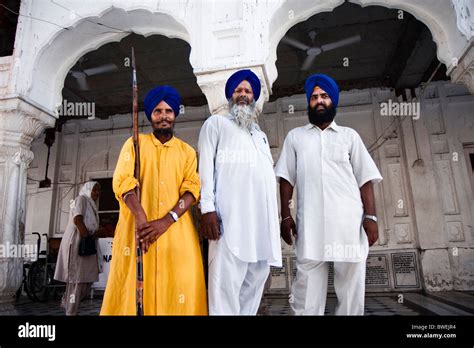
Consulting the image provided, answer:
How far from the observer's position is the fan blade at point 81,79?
5.75 m

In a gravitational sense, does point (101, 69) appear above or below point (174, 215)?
above

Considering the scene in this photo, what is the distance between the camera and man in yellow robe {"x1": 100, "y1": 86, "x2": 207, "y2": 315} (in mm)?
2023

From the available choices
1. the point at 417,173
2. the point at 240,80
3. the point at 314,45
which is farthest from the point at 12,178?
the point at 417,173

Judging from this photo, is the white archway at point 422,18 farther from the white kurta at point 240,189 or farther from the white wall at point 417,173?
the white wall at point 417,173

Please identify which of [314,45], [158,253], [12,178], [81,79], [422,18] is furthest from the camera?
[81,79]

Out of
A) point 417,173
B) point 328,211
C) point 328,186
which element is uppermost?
point 417,173

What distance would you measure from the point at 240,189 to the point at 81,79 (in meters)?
4.72

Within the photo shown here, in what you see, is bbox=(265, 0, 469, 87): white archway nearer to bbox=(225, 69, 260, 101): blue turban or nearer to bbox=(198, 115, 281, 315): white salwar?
bbox=(225, 69, 260, 101): blue turban

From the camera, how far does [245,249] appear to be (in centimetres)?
210

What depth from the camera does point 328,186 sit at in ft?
7.27

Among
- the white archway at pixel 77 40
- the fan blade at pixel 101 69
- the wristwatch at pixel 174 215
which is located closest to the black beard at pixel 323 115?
the wristwatch at pixel 174 215

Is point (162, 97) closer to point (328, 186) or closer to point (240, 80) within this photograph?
point (240, 80)

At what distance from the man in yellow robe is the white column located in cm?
229
